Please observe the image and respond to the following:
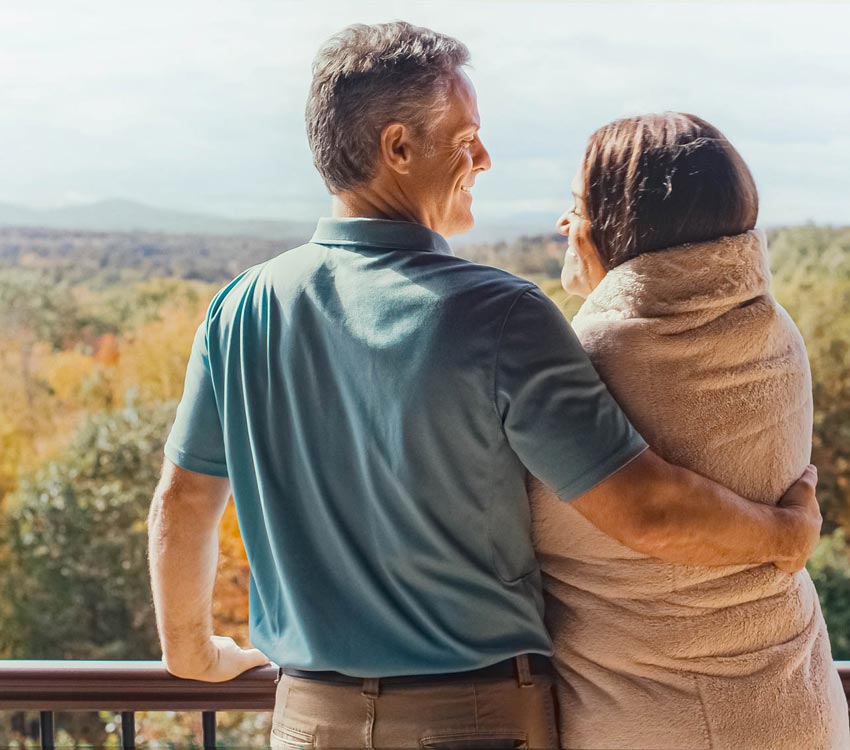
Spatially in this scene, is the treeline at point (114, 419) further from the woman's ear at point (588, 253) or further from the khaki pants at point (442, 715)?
the woman's ear at point (588, 253)

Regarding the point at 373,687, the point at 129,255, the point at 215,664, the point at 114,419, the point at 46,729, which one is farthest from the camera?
the point at 129,255

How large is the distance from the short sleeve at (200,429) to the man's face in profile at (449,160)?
11.1 inches

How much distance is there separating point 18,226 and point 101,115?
7.51 ft

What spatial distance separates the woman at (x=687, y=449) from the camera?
1.06 m

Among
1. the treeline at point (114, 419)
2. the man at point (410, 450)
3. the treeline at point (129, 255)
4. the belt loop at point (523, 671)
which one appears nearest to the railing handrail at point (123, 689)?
the man at point (410, 450)

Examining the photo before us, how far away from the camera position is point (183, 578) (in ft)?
4.08

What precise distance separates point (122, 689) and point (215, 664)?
5.2 inches

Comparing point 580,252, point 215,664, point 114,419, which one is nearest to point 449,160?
point 580,252

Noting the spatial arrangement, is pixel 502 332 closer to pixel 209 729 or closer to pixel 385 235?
pixel 385 235

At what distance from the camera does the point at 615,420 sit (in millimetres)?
998

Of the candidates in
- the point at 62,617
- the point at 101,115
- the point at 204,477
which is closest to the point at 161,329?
the point at 62,617

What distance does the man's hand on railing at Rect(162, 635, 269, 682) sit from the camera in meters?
1.31

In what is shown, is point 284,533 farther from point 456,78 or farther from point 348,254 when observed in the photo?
point 456,78

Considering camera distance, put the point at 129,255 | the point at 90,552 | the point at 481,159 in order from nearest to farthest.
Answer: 1. the point at 481,159
2. the point at 90,552
3. the point at 129,255
